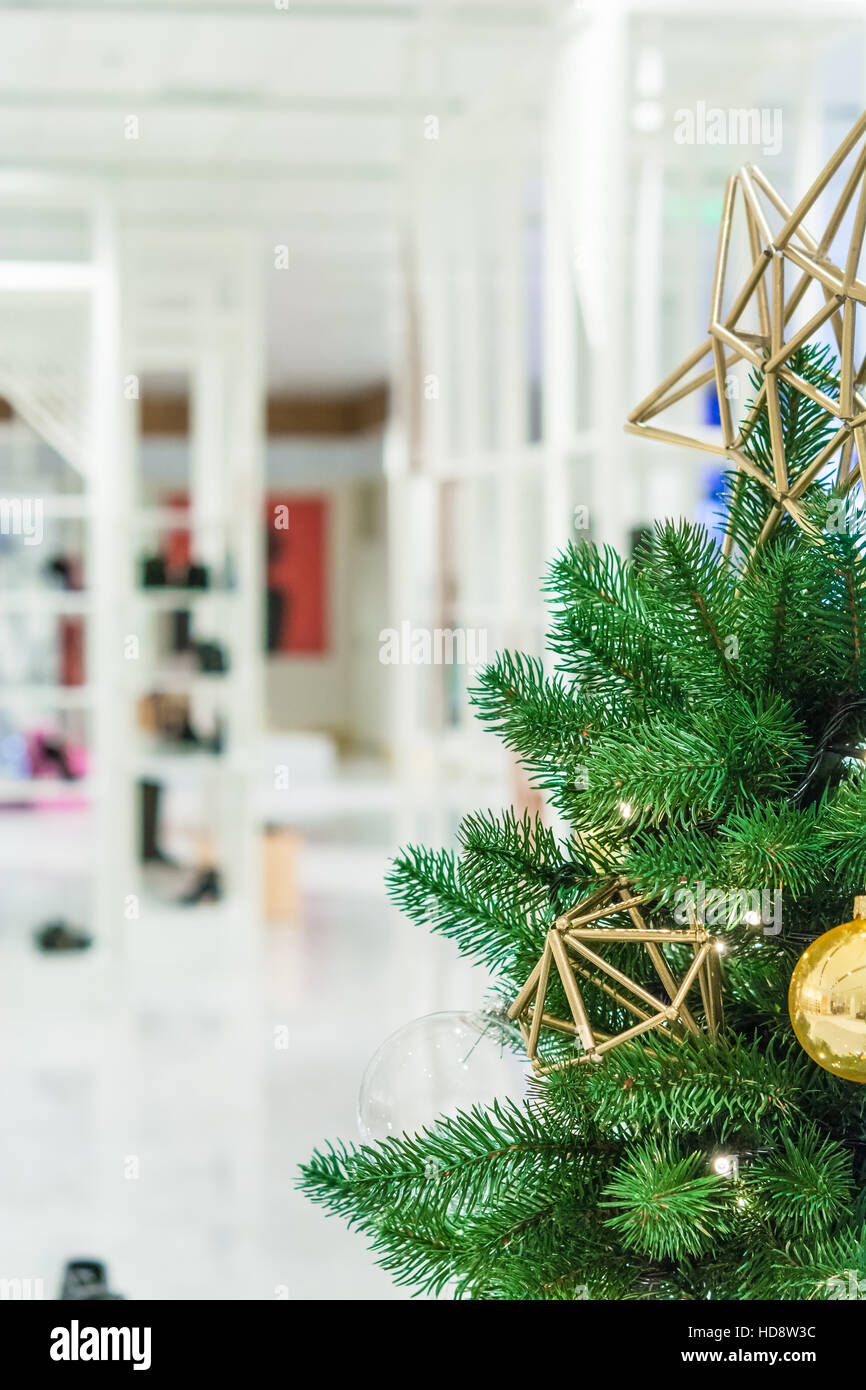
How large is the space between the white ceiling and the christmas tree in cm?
311

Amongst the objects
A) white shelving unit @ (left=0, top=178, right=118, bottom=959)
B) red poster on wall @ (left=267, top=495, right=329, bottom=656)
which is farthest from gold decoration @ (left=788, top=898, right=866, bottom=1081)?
red poster on wall @ (left=267, top=495, right=329, bottom=656)

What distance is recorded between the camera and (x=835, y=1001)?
520mm

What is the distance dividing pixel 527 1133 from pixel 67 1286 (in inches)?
23.1

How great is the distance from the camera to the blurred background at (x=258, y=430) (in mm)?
3139

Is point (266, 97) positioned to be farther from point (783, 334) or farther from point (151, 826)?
point (783, 334)

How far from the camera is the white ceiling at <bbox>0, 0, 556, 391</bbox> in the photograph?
3791 mm

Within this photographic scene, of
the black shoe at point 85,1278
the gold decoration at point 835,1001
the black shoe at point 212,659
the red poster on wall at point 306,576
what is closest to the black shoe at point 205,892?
the black shoe at point 212,659

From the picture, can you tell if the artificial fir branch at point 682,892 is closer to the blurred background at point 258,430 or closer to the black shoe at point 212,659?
the blurred background at point 258,430

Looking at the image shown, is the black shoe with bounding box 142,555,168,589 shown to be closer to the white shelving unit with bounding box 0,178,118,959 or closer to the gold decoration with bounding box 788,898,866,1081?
the white shelving unit with bounding box 0,178,118,959

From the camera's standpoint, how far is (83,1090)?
12.3ft

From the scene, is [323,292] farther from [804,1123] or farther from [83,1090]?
[804,1123]

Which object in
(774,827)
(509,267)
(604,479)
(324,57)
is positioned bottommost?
(774,827)

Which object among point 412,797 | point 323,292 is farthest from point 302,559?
point 412,797

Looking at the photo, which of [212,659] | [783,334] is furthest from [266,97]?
[783,334]
